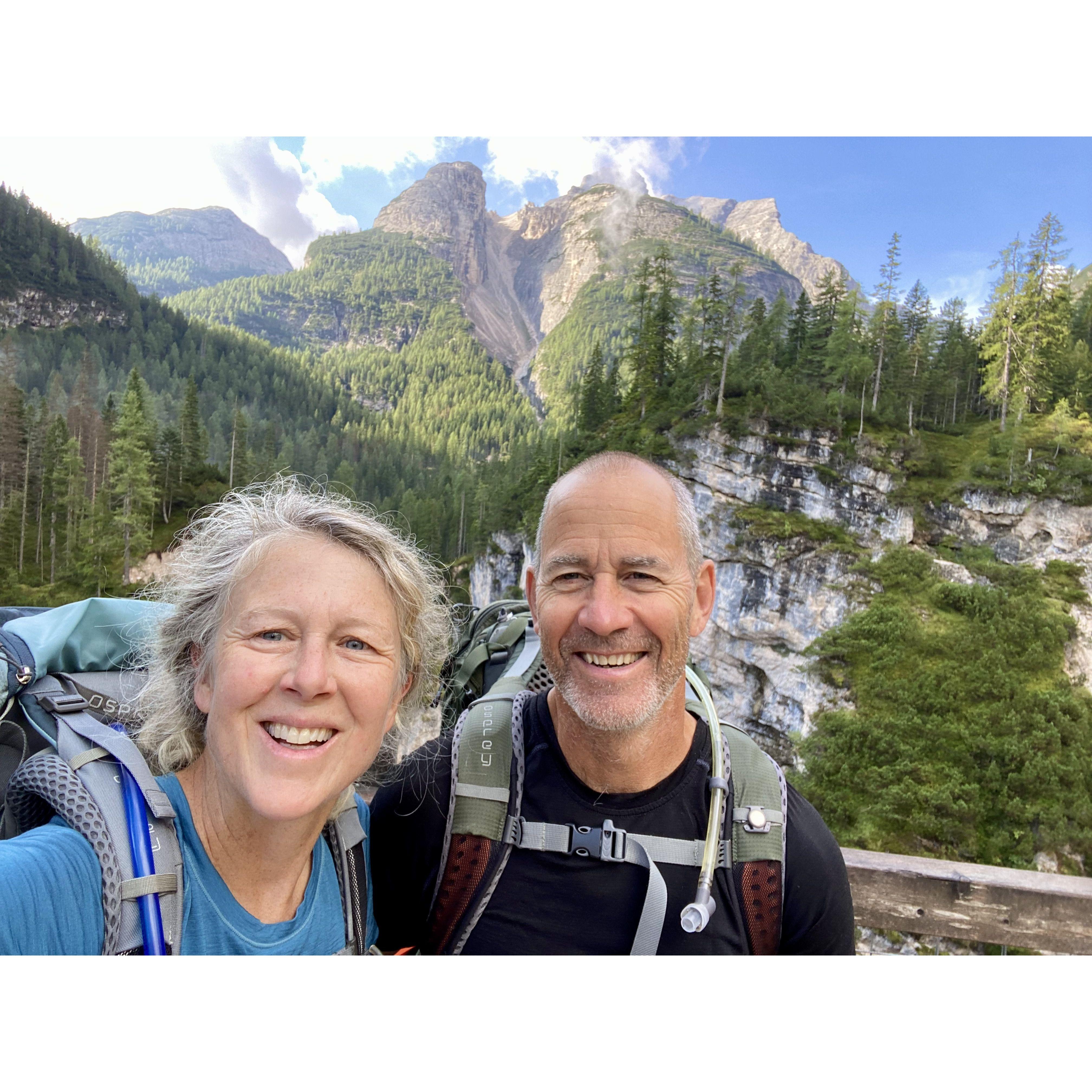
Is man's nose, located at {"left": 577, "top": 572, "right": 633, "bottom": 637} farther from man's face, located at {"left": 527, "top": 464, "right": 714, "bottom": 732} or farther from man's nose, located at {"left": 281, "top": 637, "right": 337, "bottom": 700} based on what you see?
man's nose, located at {"left": 281, "top": 637, "right": 337, "bottom": 700}

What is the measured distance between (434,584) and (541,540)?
307mm

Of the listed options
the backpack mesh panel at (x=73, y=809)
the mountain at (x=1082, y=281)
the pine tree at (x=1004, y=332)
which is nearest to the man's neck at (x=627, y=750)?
the backpack mesh panel at (x=73, y=809)

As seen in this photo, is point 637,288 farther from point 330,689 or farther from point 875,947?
point 330,689

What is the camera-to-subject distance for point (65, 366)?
7938 centimetres

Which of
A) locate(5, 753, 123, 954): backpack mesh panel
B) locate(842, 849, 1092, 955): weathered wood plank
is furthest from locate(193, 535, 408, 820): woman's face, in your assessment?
locate(842, 849, 1092, 955): weathered wood plank

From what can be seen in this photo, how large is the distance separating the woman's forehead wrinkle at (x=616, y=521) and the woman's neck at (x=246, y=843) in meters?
0.86

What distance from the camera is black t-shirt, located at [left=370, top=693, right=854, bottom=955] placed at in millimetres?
1545

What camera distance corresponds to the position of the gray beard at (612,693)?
1.60 metres

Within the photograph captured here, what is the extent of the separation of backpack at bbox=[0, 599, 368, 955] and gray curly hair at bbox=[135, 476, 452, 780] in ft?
0.31

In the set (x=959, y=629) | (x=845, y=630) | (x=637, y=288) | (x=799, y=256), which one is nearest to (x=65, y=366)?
(x=637, y=288)

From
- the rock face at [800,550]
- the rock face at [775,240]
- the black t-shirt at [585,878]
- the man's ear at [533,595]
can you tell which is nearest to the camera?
the black t-shirt at [585,878]

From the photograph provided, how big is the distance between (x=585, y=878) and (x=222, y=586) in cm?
107

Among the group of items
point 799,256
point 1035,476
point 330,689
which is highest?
point 799,256

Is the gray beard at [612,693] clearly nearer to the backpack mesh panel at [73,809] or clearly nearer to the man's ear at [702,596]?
the man's ear at [702,596]
